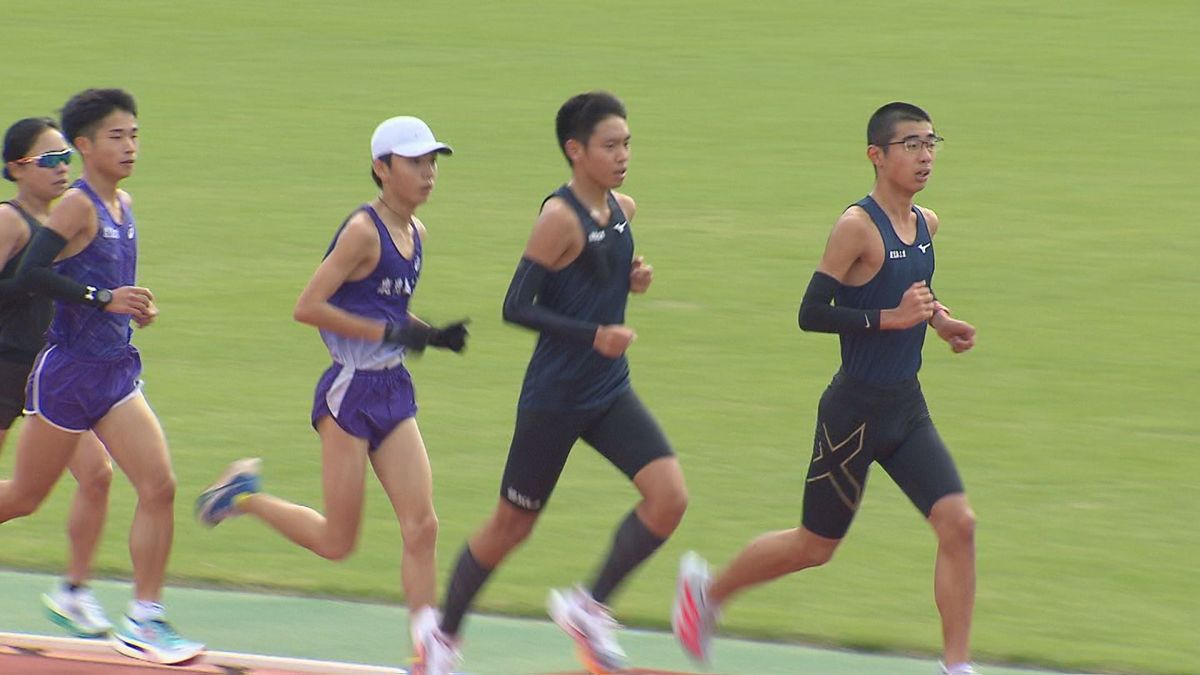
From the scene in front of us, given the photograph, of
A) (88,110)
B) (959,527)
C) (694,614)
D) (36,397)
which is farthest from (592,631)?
(88,110)

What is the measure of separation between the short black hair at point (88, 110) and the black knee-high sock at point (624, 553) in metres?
2.25

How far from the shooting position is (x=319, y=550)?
7.22m

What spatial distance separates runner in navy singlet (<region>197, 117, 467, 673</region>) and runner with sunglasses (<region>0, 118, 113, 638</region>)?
3.30ft

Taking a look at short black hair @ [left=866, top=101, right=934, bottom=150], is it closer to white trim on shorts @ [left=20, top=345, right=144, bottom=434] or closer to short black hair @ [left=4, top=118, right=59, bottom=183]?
white trim on shorts @ [left=20, top=345, right=144, bottom=434]

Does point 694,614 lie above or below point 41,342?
below

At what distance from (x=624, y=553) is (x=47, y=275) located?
2.14 meters

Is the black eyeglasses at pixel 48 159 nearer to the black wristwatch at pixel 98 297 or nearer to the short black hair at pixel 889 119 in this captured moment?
the black wristwatch at pixel 98 297

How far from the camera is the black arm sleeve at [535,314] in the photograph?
259 inches

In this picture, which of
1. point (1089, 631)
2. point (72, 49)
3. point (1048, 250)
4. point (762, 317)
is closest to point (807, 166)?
point (1048, 250)

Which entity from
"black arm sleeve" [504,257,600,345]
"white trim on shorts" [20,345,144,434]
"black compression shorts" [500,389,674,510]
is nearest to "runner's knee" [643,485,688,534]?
"black compression shorts" [500,389,674,510]

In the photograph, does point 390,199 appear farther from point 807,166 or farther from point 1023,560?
point 807,166

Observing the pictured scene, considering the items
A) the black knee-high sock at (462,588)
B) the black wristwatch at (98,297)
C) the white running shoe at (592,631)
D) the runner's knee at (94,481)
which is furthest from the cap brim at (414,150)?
the runner's knee at (94,481)

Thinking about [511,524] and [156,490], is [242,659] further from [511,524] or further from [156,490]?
[511,524]

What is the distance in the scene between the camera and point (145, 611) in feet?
23.2
